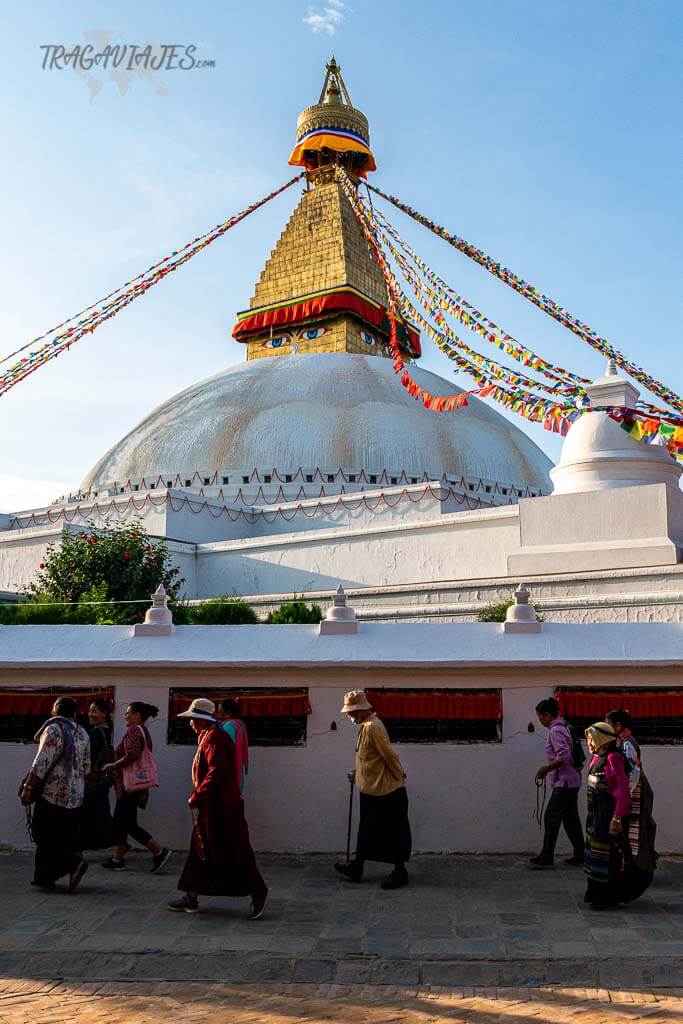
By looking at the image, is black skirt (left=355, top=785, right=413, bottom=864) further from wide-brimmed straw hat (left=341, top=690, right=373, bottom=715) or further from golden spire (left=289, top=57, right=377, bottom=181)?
golden spire (left=289, top=57, right=377, bottom=181)

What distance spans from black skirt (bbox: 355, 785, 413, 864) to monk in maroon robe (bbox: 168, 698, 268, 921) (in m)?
0.79

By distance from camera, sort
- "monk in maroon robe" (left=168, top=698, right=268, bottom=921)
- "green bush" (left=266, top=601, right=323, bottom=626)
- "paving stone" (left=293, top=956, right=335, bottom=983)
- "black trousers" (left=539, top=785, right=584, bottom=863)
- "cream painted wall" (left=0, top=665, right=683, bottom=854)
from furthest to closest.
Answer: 1. "green bush" (left=266, top=601, right=323, bottom=626)
2. "cream painted wall" (left=0, top=665, right=683, bottom=854)
3. "black trousers" (left=539, top=785, right=584, bottom=863)
4. "monk in maroon robe" (left=168, top=698, right=268, bottom=921)
5. "paving stone" (left=293, top=956, right=335, bottom=983)

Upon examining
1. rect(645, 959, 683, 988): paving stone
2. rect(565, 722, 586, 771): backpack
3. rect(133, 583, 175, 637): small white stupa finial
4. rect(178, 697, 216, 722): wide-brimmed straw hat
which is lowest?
rect(645, 959, 683, 988): paving stone

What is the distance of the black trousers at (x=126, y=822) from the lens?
5992mm

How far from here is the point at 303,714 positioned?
652 cm

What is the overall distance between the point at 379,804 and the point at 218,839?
105 cm

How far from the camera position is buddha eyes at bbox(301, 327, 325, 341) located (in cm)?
2978

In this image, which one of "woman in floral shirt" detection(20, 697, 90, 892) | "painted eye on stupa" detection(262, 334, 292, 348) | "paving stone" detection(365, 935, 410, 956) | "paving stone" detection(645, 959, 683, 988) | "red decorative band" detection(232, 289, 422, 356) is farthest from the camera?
"painted eye on stupa" detection(262, 334, 292, 348)

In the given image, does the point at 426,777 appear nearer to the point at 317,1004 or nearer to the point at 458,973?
the point at 458,973

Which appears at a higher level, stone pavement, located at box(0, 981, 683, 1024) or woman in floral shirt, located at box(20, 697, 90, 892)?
woman in floral shirt, located at box(20, 697, 90, 892)

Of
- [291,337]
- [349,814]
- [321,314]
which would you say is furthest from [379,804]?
[291,337]

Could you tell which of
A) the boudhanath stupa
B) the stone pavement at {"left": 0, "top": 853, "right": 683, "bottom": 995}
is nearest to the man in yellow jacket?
the stone pavement at {"left": 0, "top": 853, "right": 683, "bottom": 995}

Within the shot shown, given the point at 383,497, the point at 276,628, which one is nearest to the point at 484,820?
the point at 276,628

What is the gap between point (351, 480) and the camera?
20984 millimetres
